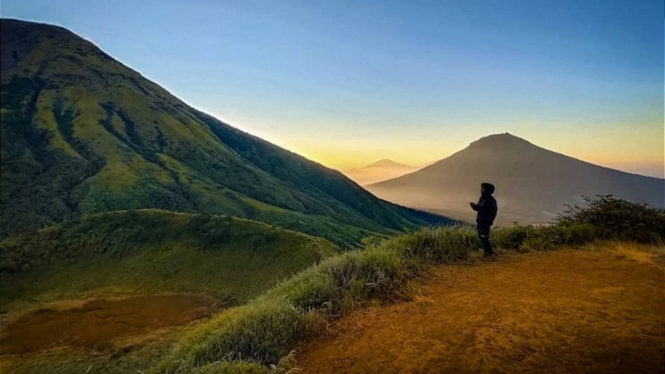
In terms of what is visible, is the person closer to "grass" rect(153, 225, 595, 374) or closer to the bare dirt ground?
"grass" rect(153, 225, 595, 374)

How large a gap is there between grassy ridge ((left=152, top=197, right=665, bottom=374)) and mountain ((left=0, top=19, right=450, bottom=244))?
37790 millimetres

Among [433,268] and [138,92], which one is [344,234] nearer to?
[433,268]

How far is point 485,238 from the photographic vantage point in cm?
1020

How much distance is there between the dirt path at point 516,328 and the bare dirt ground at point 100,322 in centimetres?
2251

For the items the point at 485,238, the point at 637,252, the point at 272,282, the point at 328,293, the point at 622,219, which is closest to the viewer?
the point at 328,293

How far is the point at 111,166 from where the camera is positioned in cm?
8175

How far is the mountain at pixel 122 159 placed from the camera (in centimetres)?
7225

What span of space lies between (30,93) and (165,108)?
32535 mm

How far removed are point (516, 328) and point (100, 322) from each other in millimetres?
29848

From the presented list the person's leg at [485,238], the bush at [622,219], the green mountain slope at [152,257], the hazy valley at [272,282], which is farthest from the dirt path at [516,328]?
the green mountain slope at [152,257]

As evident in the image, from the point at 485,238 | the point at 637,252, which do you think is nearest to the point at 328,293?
the point at 485,238

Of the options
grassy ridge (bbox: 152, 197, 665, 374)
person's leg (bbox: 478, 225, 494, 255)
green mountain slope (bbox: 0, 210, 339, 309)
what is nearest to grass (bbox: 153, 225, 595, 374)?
grassy ridge (bbox: 152, 197, 665, 374)

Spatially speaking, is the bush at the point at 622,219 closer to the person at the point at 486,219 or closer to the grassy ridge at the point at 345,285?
the grassy ridge at the point at 345,285

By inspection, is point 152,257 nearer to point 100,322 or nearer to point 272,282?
point 100,322
